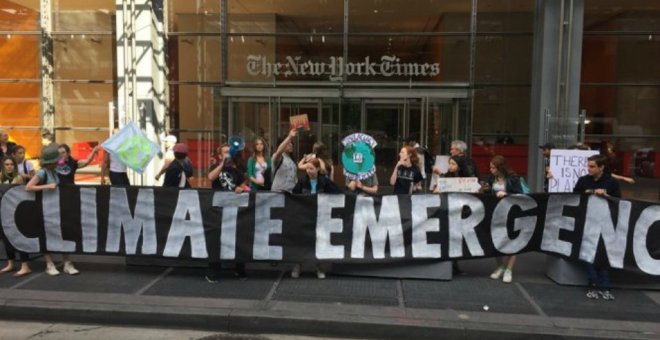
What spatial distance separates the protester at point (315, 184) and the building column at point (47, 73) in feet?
38.2

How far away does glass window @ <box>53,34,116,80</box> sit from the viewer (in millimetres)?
16141

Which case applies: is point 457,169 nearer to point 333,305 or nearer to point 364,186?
point 364,186

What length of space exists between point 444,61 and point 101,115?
10.3 m

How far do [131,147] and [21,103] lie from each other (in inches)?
462

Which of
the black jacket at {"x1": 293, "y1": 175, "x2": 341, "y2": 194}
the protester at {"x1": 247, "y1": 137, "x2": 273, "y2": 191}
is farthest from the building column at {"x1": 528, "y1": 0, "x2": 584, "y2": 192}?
the protester at {"x1": 247, "y1": 137, "x2": 273, "y2": 191}

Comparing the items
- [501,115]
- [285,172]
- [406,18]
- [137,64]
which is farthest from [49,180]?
[501,115]

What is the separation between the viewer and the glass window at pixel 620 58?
16047 mm

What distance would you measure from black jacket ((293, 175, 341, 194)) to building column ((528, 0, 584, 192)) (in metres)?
6.99

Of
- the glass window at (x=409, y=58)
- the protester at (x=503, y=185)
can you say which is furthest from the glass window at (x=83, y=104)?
the protester at (x=503, y=185)

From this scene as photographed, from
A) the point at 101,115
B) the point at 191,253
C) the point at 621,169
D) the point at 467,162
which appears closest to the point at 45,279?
the point at 191,253

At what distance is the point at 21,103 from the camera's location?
16656 mm

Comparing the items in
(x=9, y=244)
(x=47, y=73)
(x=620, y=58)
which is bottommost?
(x=9, y=244)

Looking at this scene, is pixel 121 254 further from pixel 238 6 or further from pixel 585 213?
pixel 238 6

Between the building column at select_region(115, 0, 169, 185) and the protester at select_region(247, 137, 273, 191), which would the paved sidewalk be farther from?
the building column at select_region(115, 0, 169, 185)
